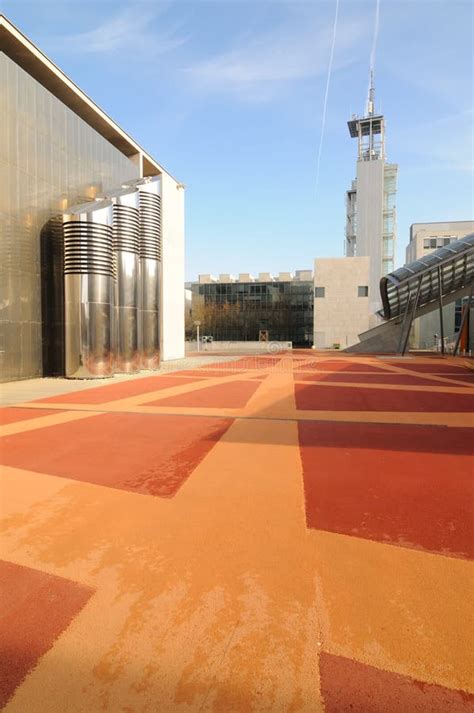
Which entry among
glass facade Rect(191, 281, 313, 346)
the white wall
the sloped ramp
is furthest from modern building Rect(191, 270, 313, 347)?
the white wall

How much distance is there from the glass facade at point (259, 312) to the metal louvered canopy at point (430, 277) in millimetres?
31133

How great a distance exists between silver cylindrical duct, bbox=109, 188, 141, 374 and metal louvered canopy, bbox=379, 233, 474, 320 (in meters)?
21.1

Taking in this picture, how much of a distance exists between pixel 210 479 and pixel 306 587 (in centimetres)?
223

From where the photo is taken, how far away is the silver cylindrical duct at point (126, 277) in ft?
58.9

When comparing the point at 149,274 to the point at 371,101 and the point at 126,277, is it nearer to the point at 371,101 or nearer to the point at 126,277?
the point at 126,277

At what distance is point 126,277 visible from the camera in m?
18.2

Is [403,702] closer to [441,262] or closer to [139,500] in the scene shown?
[139,500]

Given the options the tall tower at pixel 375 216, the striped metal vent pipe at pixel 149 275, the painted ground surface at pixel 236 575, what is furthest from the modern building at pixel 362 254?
the painted ground surface at pixel 236 575

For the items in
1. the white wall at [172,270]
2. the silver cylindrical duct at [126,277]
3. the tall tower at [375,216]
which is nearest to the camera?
the silver cylindrical duct at [126,277]

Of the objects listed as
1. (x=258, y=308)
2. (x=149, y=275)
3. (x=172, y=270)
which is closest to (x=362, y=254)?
(x=258, y=308)

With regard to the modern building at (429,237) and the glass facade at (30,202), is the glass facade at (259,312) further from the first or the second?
the glass facade at (30,202)

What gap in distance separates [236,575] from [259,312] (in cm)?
7027

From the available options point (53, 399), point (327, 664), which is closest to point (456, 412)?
point (327, 664)

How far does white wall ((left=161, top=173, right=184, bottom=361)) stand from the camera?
27.4m
